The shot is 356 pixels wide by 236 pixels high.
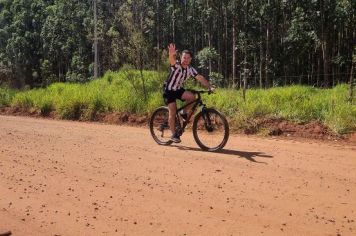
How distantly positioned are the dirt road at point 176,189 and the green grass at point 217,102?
1413mm

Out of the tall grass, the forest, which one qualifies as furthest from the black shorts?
the tall grass

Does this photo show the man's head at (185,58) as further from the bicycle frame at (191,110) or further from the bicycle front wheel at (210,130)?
the bicycle front wheel at (210,130)

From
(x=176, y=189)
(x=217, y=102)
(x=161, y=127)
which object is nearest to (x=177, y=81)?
(x=161, y=127)

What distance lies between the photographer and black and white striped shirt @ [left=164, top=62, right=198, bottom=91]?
8602mm

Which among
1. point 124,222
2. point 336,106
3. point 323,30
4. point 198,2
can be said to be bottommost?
point 124,222

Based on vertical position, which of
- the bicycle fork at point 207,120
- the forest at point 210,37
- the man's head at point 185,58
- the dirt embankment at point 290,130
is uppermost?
the forest at point 210,37

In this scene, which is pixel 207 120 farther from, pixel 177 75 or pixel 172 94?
pixel 177 75

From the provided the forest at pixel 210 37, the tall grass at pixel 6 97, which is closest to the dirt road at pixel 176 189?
the forest at pixel 210 37

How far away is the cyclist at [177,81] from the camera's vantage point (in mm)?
8578

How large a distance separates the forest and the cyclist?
24.4 feet

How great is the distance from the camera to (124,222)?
4781mm

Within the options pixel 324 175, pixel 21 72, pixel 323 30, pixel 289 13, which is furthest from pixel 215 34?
pixel 324 175

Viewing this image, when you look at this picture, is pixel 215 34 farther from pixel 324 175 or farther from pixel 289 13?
pixel 324 175

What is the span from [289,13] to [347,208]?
44.7 metres
